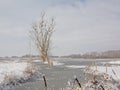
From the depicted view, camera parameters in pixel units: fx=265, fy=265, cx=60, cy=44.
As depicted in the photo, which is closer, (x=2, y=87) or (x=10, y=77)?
(x=2, y=87)

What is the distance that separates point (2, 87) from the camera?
1220 centimetres

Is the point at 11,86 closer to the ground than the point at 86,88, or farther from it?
closer to the ground

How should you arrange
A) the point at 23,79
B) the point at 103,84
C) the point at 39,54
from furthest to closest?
1. the point at 39,54
2. the point at 23,79
3. the point at 103,84

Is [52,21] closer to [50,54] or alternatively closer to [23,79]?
[50,54]

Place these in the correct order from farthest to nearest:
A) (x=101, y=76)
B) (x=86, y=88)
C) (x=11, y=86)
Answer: (x=11, y=86) < (x=101, y=76) < (x=86, y=88)

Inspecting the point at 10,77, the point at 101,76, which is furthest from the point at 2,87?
the point at 101,76

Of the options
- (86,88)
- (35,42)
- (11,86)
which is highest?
(35,42)

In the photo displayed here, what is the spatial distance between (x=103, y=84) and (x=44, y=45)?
3702cm

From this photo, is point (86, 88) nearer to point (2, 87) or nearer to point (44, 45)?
point (2, 87)

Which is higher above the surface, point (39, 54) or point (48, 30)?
point (48, 30)

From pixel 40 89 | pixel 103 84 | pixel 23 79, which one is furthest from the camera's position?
pixel 23 79

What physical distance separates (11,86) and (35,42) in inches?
1081

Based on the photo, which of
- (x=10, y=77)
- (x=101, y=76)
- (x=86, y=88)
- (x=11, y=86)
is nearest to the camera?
(x=86, y=88)

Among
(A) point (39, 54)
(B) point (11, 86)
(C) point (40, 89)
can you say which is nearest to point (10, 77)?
(B) point (11, 86)
